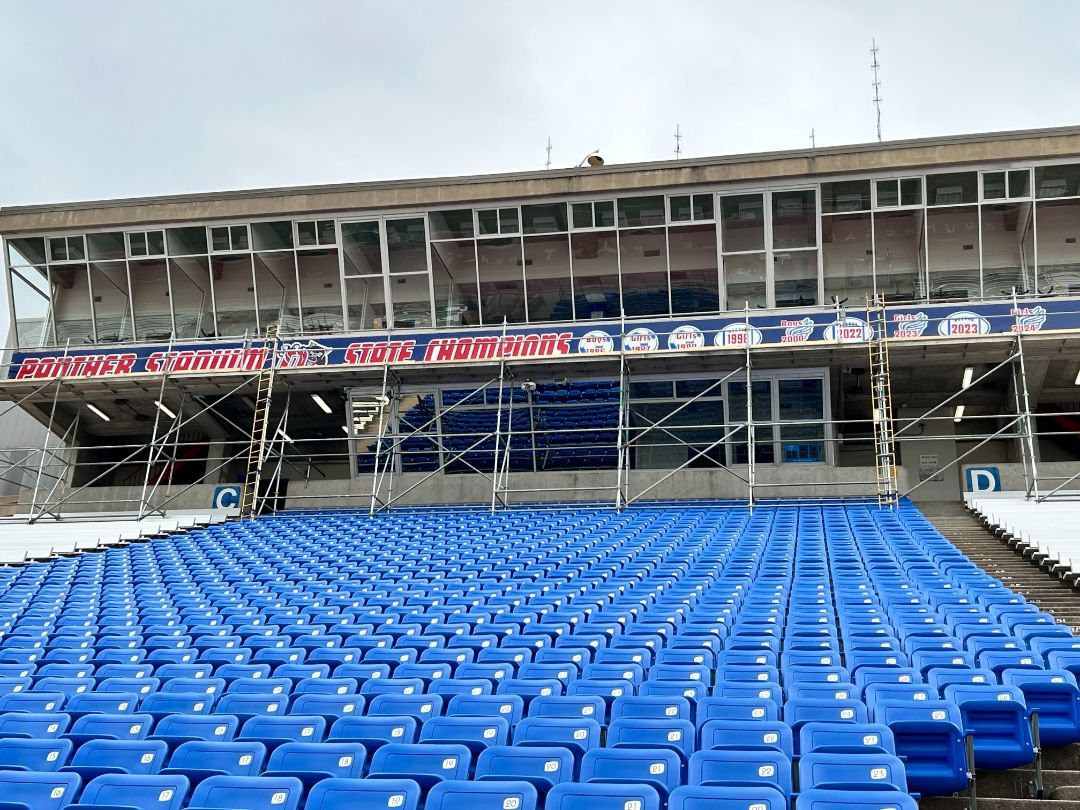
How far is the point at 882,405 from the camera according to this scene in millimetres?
17219

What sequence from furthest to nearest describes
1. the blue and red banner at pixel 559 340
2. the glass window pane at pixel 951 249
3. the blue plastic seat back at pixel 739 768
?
the glass window pane at pixel 951 249 < the blue and red banner at pixel 559 340 < the blue plastic seat back at pixel 739 768

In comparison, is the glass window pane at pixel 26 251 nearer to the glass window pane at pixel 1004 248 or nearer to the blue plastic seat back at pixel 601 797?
the glass window pane at pixel 1004 248

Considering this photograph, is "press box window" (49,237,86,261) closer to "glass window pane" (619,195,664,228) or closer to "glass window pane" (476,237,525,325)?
"glass window pane" (476,237,525,325)

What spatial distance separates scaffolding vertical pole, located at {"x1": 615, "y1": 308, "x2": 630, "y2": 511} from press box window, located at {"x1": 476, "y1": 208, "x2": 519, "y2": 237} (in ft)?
11.3

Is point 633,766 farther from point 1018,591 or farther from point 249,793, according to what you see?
point 1018,591

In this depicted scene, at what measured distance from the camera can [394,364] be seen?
1969cm

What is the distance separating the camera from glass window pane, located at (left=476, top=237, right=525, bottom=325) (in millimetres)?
21516

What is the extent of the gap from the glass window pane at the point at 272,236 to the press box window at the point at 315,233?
0.27m

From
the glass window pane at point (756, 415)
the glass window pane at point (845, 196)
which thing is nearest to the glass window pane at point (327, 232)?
the glass window pane at point (756, 415)

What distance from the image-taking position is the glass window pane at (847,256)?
20.7m

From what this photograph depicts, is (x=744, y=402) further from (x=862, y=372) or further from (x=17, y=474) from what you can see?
(x=17, y=474)

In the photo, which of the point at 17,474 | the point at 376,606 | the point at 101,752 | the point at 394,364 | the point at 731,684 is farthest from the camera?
the point at 17,474

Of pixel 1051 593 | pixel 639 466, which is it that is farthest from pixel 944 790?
pixel 639 466

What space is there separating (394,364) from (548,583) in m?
10.6
